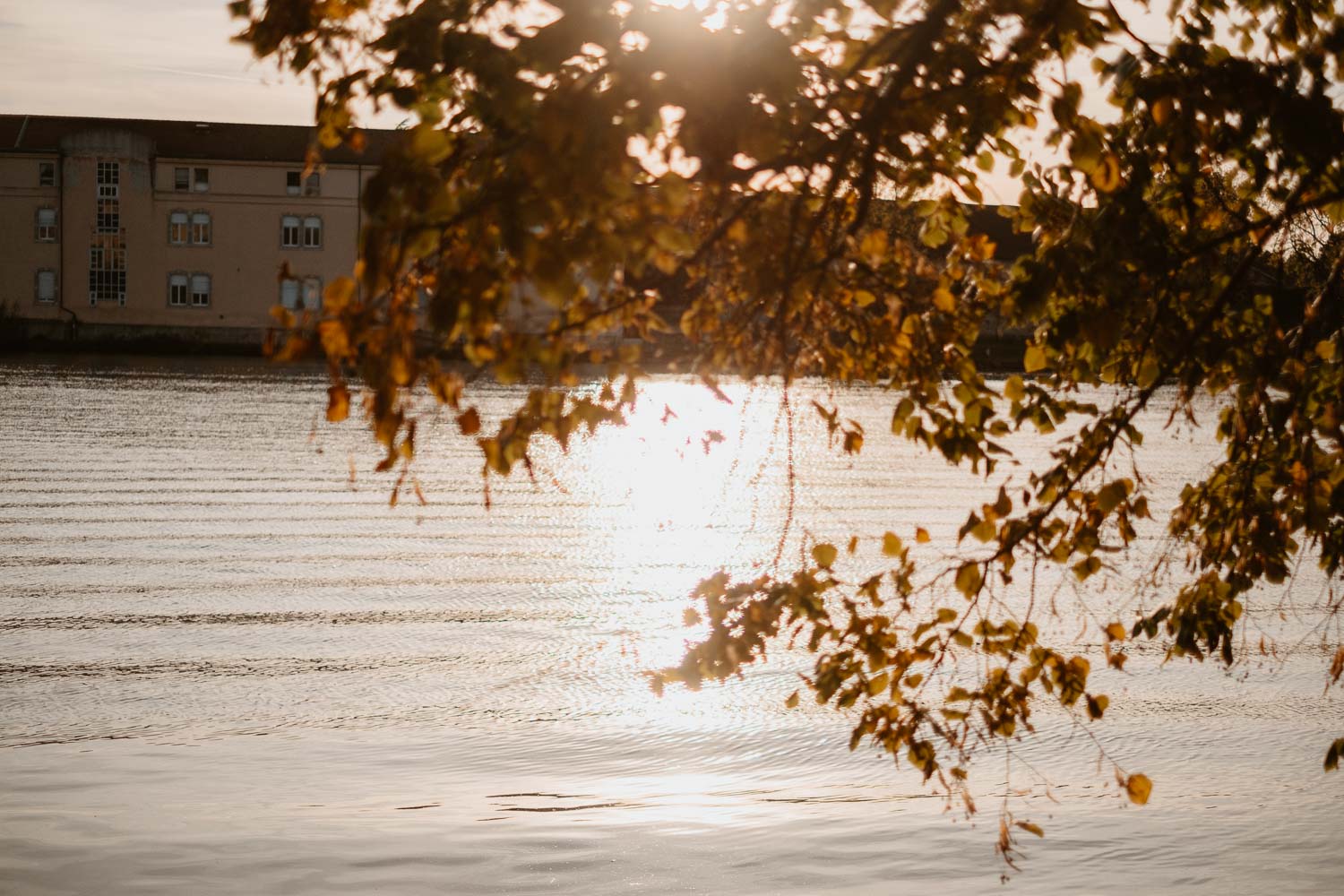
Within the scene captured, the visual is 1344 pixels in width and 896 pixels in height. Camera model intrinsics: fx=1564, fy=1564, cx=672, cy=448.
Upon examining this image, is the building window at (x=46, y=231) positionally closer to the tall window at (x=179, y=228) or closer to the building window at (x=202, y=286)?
the tall window at (x=179, y=228)

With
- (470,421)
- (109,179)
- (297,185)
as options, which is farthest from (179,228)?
(470,421)

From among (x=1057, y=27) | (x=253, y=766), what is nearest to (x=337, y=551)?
(x=253, y=766)

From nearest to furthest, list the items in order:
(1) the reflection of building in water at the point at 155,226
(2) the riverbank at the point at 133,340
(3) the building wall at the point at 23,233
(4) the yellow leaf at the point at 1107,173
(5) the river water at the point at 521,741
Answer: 1. (4) the yellow leaf at the point at 1107,173
2. (5) the river water at the point at 521,741
3. (2) the riverbank at the point at 133,340
4. (1) the reflection of building in water at the point at 155,226
5. (3) the building wall at the point at 23,233

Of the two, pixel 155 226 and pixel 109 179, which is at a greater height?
pixel 109 179

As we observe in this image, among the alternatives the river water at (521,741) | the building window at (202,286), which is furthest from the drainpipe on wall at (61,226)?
the river water at (521,741)

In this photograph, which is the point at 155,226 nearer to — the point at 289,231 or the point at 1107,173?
the point at 289,231

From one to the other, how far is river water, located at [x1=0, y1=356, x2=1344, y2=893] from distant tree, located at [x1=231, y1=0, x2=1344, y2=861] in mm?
459

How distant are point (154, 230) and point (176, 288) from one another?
10.1ft

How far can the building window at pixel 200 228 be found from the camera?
79.8 m

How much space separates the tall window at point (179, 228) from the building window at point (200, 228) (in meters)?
0.26

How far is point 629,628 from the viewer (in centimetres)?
1244

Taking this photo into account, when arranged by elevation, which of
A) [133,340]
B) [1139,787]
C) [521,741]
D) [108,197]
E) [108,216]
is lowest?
[521,741]

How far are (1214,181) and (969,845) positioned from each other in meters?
3.58

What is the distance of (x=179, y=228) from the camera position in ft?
263
